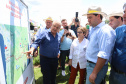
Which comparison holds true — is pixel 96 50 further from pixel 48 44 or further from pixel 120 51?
pixel 48 44

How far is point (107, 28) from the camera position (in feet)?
4.92

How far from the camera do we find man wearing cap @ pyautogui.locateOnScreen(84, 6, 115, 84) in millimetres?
1429

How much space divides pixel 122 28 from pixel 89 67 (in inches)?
35.2

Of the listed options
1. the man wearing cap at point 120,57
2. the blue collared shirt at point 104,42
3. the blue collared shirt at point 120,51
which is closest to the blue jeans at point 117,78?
the man wearing cap at point 120,57

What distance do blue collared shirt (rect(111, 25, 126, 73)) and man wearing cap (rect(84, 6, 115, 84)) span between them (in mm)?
97

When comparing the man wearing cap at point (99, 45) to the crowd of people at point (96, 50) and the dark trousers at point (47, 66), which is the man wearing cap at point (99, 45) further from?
the dark trousers at point (47, 66)

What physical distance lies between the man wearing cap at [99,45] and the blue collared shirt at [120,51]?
10 cm

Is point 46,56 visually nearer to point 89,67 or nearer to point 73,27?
point 89,67

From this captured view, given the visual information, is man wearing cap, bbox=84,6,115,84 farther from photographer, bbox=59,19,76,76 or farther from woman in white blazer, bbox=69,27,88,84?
photographer, bbox=59,19,76,76

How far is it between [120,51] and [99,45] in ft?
1.03

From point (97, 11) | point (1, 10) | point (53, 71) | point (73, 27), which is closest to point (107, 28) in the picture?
point (97, 11)

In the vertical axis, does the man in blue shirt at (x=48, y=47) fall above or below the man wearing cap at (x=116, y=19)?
below

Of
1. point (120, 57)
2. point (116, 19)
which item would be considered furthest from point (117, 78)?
point (116, 19)

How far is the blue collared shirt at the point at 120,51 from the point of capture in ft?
4.53
